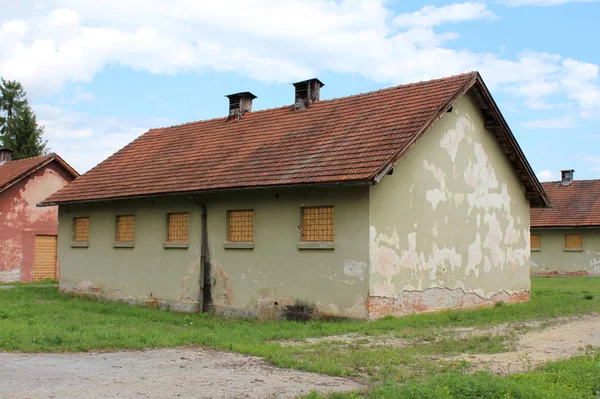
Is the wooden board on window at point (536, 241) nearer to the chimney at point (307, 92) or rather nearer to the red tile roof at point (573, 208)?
the red tile roof at point (573, 208)

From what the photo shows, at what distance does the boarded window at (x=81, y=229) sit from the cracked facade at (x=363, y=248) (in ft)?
1.55

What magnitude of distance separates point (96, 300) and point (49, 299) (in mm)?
1473

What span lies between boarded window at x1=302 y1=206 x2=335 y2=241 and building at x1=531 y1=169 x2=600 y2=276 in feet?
77.7

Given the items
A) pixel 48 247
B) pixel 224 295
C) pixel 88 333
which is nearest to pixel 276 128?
pixel 224 295

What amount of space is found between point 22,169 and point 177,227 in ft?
50.1

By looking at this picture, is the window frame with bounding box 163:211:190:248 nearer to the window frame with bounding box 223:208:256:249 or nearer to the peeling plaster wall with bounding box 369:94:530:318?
the window frame with bounding box 223:208:256:249

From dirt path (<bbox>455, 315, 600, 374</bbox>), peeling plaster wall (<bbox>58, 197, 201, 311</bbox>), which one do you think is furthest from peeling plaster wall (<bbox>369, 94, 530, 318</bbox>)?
peeling plaster wall (<bbox>58, 197, 201, 311</bbox>)

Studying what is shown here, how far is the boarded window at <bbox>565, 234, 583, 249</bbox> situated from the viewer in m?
35.9

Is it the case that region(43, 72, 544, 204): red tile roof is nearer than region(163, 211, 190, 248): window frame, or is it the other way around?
region(43, 72, 544, 204): red tile roof

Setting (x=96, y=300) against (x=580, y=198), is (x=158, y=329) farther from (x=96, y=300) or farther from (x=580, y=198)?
(x=580, y=198)

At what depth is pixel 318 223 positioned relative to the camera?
14.7m

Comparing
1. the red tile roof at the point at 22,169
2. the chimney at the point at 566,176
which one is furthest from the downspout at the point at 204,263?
the chimney at the point at 566,176

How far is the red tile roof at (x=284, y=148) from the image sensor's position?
14398 mm

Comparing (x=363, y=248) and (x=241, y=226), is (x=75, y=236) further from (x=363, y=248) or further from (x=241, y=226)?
(x=363, y=248)
